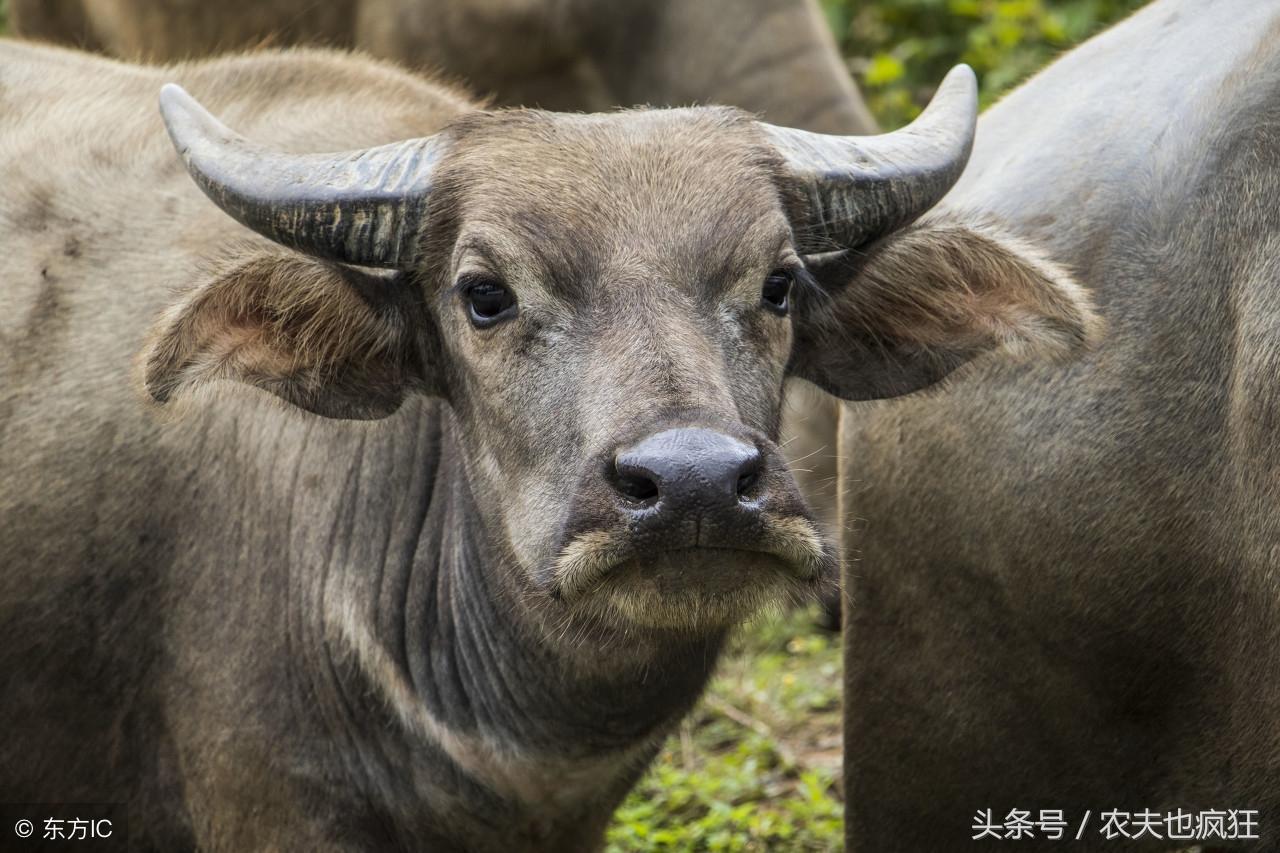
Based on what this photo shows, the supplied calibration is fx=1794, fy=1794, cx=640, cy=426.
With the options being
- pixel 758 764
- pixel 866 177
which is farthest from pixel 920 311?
pixel 758 764

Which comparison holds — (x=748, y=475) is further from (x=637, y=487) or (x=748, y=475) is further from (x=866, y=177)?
(x=866, y=177)

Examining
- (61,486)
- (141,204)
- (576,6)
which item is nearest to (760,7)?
(576,6)

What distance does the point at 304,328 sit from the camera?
14.6 feet

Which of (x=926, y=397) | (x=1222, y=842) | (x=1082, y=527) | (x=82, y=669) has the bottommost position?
(x=1222, y=842)

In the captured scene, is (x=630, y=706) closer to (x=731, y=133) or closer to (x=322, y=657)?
(x=322, y=657)

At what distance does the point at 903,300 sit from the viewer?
4.66 m

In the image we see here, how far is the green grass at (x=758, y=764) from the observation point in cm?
631

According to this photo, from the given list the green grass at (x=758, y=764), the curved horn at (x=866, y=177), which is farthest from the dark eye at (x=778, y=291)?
the green grass at (x=758, y=764)

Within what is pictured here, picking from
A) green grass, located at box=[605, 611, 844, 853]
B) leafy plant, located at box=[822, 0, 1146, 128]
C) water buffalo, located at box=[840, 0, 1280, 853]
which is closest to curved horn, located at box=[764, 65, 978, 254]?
water buffalo, located at box=[840, 0, 1280, 853]

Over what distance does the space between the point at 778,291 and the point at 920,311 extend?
0.56 metres

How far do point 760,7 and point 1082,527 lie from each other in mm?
5179

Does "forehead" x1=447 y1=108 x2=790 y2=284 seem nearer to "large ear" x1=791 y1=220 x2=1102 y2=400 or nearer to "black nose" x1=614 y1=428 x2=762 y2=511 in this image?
"large ear" x1=791 y1=220 x2=1102 y2=400

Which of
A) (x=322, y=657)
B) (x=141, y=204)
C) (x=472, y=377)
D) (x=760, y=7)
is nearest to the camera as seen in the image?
(x=472, y=377)

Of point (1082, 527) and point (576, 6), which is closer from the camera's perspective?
point (1082, 527)
